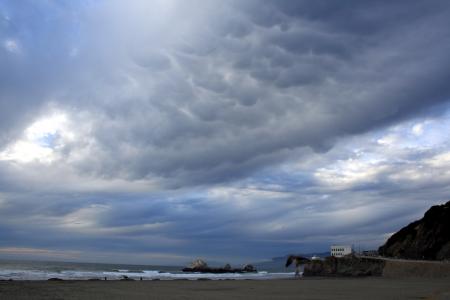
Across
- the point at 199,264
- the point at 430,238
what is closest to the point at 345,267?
the point at 430,238

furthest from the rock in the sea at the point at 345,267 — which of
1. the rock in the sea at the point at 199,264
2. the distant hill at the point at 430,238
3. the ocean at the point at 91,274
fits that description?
the rock in the sea at the point at 199,264

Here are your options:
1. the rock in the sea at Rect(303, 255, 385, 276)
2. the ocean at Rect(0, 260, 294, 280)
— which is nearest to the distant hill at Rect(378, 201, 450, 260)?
the rock in the sea at Rect(303, 255, 385, 276)

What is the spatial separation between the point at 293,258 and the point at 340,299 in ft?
239

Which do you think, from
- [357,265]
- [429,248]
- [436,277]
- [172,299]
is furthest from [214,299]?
[429,248]

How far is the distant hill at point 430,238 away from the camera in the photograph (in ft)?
245

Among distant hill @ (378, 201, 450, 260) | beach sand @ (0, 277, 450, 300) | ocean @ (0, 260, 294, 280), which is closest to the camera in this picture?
beach sand @ (0, 277, 450, 300)

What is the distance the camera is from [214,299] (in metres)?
23.5

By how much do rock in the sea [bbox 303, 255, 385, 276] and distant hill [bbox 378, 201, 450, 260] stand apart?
12949 mm

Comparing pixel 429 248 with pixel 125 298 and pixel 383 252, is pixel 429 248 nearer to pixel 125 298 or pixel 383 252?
pixel 383 252

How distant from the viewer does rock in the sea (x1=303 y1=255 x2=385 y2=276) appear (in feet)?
213

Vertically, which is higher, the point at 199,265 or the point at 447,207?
the point at 447,207

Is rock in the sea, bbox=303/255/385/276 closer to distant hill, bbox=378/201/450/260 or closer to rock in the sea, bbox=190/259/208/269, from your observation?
distant hill, bbox=378/201/450/260

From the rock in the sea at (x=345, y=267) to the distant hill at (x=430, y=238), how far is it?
12949 mm

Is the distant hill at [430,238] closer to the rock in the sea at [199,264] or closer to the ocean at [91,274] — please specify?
the ocean at [91,274]
